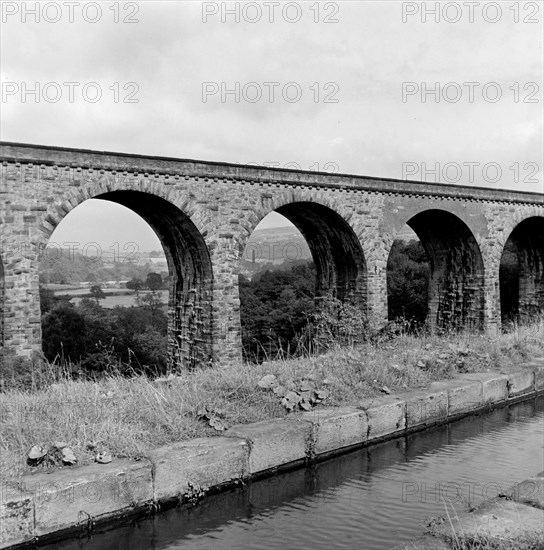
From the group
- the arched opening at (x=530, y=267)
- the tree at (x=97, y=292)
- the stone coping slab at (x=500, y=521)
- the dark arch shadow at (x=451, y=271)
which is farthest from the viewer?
the tree at (x=97, y=292)

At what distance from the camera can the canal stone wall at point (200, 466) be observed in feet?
12.8

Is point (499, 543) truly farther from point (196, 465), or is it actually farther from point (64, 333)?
point (64, 333)

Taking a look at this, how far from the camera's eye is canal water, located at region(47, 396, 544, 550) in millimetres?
3994

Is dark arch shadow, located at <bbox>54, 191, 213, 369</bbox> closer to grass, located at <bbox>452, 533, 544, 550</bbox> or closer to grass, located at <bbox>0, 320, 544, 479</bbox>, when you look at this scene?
grass, located at <bbox>0, 320, 544, 479</bbox>

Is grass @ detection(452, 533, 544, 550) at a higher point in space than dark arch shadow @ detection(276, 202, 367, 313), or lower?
lower

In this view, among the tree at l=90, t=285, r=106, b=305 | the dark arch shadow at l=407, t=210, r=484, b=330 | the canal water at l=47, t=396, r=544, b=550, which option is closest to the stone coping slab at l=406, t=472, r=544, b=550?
the canal water at l=47, t=396, r=544, b=550

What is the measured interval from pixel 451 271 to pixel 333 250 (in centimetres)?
496

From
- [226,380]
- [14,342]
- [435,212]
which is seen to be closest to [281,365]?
[226,380]

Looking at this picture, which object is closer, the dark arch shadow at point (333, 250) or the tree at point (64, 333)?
the dark arch shadow at point (333, 250)

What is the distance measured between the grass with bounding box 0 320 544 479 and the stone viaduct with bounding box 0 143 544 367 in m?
4.37

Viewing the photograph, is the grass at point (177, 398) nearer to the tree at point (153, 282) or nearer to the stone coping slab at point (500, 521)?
the stone coping slab at point (500, 521)

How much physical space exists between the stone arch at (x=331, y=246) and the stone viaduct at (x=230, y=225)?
0.04 metres

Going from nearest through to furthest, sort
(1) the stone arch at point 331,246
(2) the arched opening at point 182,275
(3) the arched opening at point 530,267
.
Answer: (2) the arched opening at point 182,275
(1) the stone arch at point 331,246
(3) the arched opening at point 530,267

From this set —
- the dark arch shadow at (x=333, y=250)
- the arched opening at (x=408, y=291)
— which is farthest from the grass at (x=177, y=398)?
the arched opening at (x=408, y=291)
